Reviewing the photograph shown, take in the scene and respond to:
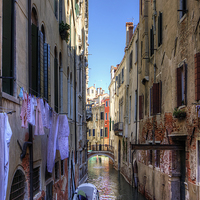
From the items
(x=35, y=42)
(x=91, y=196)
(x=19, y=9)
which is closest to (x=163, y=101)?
(x=91, y=196)

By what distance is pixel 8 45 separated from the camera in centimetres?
603

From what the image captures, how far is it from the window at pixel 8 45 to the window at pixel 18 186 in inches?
70.2

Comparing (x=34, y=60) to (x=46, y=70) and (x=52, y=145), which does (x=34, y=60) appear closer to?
(x=46, y=70)

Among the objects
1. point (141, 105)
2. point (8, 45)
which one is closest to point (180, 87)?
point (8, 45)

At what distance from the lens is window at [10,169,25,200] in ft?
20.6

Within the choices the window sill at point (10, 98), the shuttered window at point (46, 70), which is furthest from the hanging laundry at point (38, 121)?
the shuttered window at point (46, 70)

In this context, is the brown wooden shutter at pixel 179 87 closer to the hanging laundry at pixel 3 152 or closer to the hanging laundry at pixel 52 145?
the hanging laundry at pixel 52 145

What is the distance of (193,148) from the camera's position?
385 inches

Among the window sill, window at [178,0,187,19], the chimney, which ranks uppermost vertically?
the chimney

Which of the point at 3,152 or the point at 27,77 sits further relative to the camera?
the point at 27,77

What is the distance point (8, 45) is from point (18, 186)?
2.96 metres

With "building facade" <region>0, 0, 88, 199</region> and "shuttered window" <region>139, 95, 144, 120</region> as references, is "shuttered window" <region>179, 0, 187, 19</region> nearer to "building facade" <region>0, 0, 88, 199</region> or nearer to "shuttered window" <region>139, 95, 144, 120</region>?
"building facade" <region>0, 0, 88, 199</region>

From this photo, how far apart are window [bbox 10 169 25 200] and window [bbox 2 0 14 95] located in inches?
70.2

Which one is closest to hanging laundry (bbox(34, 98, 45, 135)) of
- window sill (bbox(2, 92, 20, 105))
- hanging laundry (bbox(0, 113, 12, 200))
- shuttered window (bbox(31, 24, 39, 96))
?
window sill (bbox(2, 92, 20, 105))
